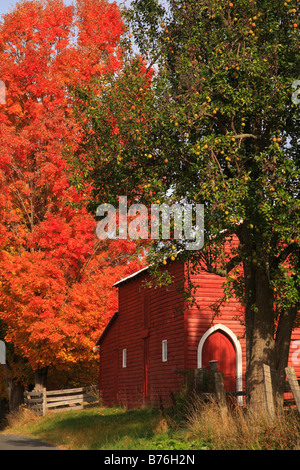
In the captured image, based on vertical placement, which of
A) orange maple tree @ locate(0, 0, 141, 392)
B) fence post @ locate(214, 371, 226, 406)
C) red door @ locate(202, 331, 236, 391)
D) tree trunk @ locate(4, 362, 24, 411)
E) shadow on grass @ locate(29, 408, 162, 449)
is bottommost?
shadow on grass @ locate(29, 408, 162, 449)

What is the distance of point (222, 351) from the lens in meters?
25.6

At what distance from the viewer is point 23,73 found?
3114 centimetres

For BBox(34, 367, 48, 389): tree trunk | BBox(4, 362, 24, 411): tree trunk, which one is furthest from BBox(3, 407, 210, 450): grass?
BBox(4, 362, 24, 411): tree trunk

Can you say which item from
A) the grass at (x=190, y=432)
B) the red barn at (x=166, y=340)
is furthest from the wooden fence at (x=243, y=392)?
the red barn at (x=166, y=340)

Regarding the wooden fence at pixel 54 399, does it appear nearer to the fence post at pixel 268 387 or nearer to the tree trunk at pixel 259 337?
the tree trunk at pixel 259 337

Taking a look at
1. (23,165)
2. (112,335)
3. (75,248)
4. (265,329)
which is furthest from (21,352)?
(265,329)

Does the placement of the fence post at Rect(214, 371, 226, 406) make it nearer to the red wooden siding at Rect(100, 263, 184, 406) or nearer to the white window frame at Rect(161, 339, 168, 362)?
the red wooden siding at Rect(100, 263, 184, 406)

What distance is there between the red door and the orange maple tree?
19.7 ft

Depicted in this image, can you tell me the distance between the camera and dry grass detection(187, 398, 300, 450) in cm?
1188

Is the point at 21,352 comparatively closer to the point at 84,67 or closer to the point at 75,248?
the point at 75,248

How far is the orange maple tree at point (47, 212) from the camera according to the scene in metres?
28.1

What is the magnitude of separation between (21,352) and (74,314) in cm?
567

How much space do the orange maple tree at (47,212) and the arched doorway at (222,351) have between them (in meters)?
5.92

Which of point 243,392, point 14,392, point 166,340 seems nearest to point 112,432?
point 243,392
